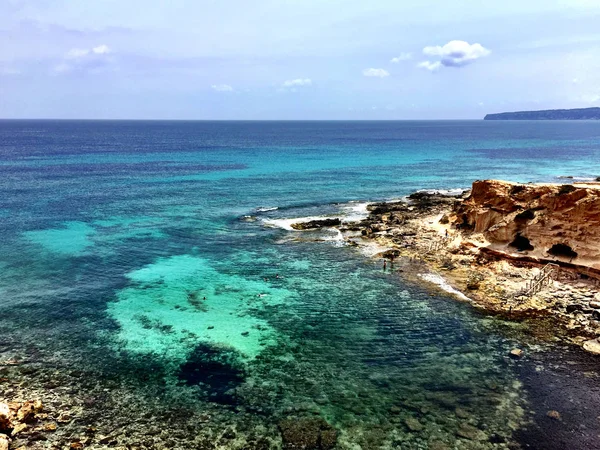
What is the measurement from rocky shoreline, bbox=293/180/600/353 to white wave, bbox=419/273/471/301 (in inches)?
3.1

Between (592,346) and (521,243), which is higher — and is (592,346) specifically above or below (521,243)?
below

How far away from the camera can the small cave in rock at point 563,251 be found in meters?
36.6

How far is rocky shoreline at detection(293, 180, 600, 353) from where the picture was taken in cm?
3191

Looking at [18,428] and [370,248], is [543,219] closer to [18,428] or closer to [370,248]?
[370,248]

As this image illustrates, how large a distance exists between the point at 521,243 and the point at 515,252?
1118 mm

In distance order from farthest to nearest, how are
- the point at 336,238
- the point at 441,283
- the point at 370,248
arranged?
the point at 336,238
the point at 370,248
the point at 441,283

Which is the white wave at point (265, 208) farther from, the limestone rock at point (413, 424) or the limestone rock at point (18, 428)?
the limestone rock at point (18, 428)

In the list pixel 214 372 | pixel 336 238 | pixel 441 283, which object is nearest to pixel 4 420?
pixel 214 372

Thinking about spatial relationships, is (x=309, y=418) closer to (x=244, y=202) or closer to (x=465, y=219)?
(x=465, y=219)

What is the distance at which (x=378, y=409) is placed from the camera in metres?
22.1

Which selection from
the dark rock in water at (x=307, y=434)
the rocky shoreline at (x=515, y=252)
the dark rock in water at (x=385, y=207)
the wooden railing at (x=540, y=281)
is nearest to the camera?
the dark rock in water at (x=307, y=434)

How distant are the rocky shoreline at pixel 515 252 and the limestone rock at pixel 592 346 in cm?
5

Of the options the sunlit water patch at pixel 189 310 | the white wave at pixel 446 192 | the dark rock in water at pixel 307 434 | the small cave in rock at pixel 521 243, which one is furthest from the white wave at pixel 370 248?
the white wave at pixel 446 192

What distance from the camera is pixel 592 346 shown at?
26891mm
